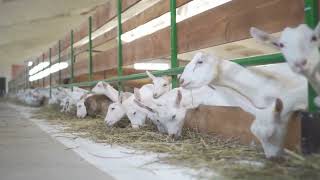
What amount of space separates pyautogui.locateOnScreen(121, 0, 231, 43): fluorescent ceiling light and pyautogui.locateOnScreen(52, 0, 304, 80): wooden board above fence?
0.19m

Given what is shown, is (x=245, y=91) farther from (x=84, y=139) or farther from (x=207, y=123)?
(x=84, y=139)

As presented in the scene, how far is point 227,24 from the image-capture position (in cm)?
266

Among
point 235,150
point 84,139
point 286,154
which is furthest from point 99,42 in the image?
point 286,154

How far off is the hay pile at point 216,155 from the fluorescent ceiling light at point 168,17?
0.94m

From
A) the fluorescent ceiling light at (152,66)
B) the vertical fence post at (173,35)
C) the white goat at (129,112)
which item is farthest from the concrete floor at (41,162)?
the fluorescent ceiling light at (152,66)

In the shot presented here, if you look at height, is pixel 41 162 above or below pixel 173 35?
below

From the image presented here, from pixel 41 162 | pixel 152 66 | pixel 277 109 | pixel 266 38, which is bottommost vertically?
pixel 41 162

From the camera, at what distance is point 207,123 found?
9.70ft

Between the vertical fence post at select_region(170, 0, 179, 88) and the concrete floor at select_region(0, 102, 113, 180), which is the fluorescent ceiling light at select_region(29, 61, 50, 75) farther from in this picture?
the concrete floor at select_region(0, 102, 113, 180)

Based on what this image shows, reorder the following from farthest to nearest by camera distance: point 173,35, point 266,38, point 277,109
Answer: point 173,35, point 277,109, point 266,38

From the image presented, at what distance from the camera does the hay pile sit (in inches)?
69.0

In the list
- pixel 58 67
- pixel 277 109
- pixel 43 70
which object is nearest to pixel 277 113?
pixel 277 109

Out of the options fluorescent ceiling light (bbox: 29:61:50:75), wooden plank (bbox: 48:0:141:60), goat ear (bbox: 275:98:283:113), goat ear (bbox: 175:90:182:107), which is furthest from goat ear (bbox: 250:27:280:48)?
fluorescent ceiling light (bbox: 29:61:50:75)

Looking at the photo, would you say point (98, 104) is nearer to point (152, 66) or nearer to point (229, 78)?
point (152, 66)
